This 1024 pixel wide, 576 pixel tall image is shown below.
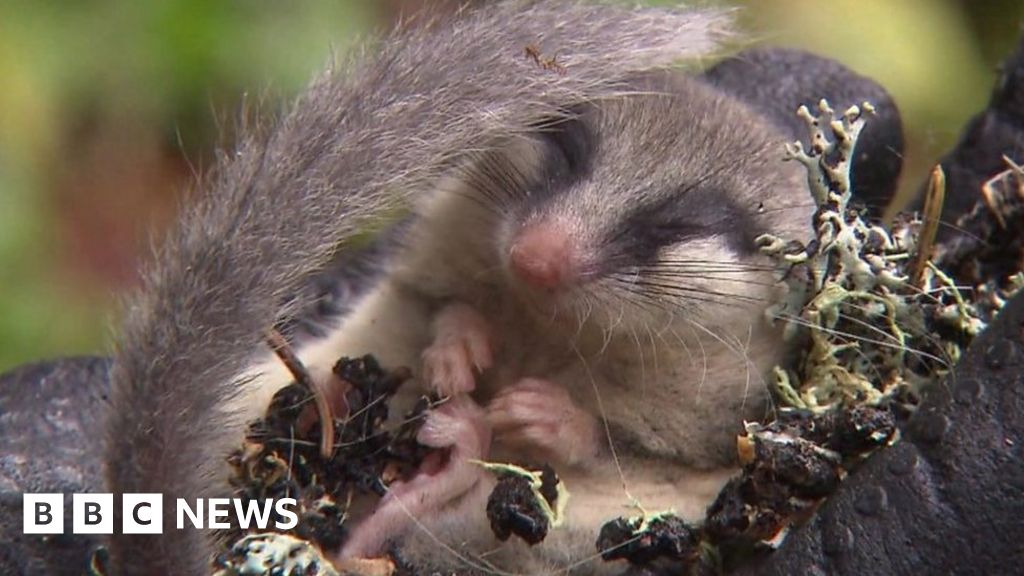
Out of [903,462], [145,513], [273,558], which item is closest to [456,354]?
[273,558]

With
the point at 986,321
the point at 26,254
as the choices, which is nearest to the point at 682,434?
the point at 986,321

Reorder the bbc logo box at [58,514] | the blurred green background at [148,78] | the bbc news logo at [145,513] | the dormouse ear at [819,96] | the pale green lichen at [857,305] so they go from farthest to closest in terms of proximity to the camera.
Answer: the blurred green background at [148,78]
the dormouse ear at [819,96]
the bbc logo box at [58,514]
the pale green lichen at [857,305]
the bbc news logo at [145,513]

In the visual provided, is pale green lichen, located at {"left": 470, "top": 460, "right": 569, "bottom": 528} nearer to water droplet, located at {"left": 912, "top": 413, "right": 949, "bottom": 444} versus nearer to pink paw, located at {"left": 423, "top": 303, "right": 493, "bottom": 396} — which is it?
pink paw, located at {"left": 423, "top": 303, "right": 493, "bottom": 396}

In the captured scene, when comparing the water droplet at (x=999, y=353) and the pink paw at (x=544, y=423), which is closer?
the water droplet at (x=999, y=353)

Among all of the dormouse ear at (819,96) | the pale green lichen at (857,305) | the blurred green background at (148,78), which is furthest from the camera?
the blurred green background at (148,78)

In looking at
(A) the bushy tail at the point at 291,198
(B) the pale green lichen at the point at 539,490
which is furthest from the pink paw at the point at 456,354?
(A) the bushy tail at the point at 291,198

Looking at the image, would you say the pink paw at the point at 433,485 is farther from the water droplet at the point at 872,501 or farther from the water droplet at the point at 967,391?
the water droplet at the point at 967,391

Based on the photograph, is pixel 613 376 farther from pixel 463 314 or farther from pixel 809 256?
pixel 809 256

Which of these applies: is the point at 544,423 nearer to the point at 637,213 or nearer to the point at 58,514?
the point at 637,213
